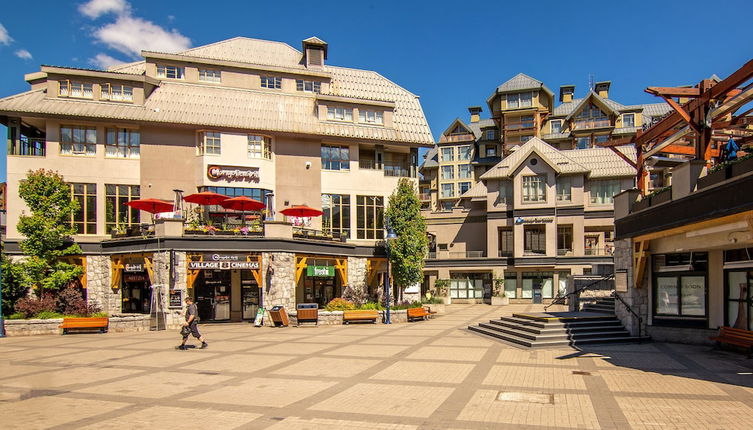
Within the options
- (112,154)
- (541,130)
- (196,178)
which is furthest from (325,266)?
(541,130)

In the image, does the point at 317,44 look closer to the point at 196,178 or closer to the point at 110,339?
the point at 196,178

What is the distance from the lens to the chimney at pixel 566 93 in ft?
246

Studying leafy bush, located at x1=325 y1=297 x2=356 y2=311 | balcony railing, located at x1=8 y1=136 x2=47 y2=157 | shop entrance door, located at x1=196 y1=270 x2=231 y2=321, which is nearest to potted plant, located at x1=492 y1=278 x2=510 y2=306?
leafy bush, located at x1=325 y1=297 x2=356 y2=311

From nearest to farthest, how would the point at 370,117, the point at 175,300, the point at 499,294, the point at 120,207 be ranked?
the point at 175,300
the point at 120,207
the point at 370,117
the point at 499,294

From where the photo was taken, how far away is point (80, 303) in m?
25.2

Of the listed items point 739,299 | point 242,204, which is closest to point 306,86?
point 242,204

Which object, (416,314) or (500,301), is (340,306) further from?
(500,301)

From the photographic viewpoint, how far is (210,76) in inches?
1388

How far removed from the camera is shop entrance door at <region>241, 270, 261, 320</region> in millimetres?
29797

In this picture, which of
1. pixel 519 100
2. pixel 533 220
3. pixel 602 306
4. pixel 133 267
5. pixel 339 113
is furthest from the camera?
pixel 519 100

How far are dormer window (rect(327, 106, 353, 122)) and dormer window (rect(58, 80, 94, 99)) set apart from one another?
48.4 feet

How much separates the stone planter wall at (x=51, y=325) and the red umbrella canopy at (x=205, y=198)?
252 inches

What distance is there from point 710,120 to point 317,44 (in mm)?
29206

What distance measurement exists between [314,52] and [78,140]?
686 inches
